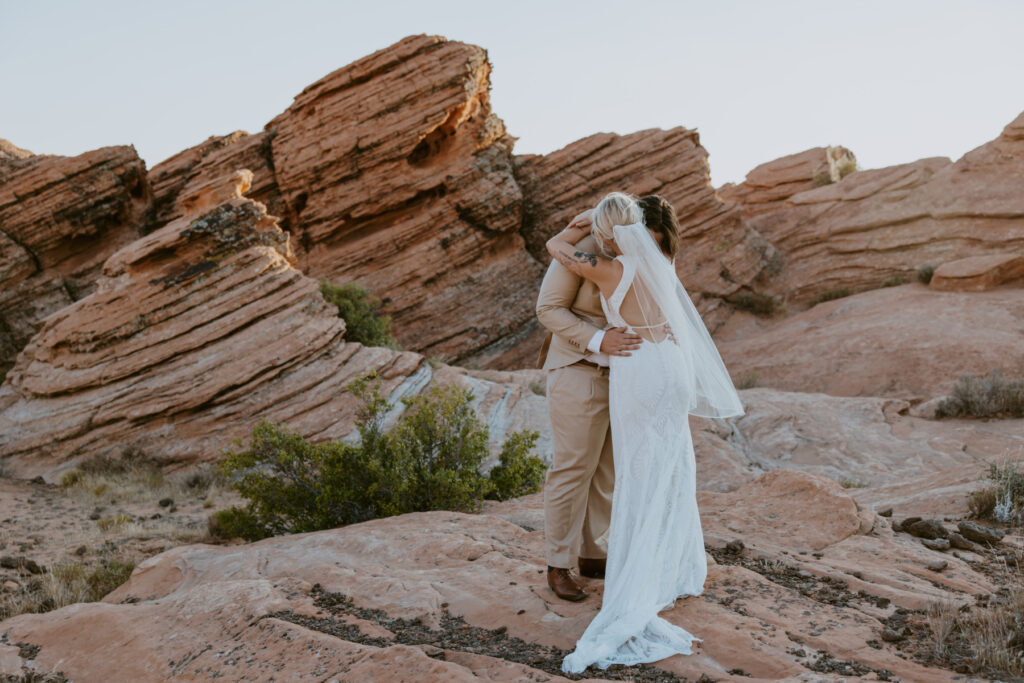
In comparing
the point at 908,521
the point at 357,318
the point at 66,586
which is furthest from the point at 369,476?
the point at 357,318

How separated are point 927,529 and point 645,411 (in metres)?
2.66

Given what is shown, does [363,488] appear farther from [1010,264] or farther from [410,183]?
[1010,264]

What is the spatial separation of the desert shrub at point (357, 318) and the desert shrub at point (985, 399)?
1005 cm

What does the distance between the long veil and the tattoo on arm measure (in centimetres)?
17

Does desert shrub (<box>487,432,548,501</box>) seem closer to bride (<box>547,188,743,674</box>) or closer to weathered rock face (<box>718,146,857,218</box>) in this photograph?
bride (<box>547,188,743,674</box>)

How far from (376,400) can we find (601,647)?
4.54m

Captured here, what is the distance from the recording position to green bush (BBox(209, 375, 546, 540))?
673 centimetres

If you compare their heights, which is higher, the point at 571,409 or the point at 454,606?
the point at 571,409

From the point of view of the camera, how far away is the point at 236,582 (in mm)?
4426

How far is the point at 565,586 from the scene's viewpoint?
3990 millimetres

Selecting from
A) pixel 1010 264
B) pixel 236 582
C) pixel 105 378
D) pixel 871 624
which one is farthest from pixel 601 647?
pixel 1010 264

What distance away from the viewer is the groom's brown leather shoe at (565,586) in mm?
3973

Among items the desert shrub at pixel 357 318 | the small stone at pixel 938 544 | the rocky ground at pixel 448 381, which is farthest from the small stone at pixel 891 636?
the desert shrub at pixel 357 318

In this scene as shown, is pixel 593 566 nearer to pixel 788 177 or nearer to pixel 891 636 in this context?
pixel 891 636
